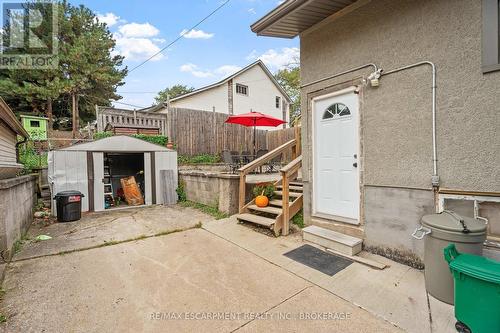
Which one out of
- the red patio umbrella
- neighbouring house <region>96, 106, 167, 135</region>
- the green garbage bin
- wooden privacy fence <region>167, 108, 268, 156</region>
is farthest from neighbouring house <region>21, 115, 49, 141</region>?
the green garbage bin

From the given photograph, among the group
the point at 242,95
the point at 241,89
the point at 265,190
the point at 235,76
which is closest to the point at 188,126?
the point at 265,190

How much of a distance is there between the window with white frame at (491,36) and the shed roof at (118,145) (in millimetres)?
7180

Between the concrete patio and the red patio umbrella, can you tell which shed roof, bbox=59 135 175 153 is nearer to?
the red patio umbrella

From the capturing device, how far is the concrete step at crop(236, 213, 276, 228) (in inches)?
172

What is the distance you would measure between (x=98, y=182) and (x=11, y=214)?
2.80 m

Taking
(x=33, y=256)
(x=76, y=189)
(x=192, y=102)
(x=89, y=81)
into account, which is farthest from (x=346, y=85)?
(x=89, y=81)

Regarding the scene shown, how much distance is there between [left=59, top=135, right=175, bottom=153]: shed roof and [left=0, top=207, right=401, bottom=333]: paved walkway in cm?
303

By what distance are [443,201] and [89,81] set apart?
19654 millimetres

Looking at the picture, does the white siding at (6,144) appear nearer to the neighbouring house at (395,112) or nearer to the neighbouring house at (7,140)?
the neighbouring house at (7,140)

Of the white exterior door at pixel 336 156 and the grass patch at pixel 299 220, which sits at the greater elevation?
the white exterior door at pixel 336 156

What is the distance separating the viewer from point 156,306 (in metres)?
2.40

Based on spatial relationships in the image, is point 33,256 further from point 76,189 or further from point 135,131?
point 135,131

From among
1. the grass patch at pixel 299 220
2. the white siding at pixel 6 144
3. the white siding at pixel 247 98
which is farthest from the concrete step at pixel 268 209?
the white siding at pixel 247 98

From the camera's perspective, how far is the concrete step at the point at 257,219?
4.36 metres
